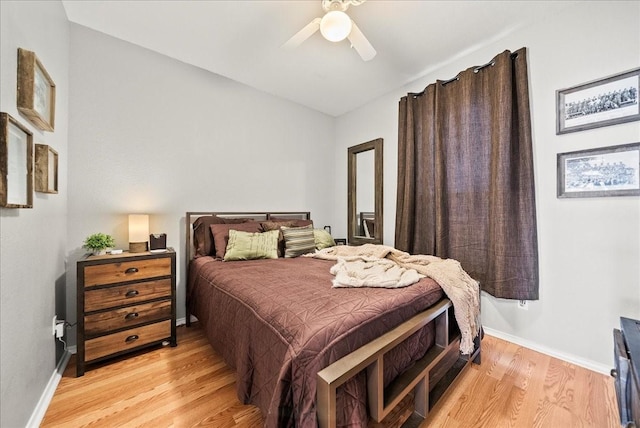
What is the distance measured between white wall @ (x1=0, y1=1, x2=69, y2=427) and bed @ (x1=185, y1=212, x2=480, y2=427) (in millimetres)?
894

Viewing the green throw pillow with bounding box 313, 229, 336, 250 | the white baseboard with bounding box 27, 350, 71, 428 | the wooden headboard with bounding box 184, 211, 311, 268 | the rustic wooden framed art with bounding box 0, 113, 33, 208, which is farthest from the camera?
the green throw pillow with bounding box 313, 229, 336, 250

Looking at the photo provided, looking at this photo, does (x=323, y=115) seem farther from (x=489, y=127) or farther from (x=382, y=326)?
(x=382, y=326)

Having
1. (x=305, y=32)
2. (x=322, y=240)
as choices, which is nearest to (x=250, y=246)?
(x=322, y=240)

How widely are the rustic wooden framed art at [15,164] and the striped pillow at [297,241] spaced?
1835mm

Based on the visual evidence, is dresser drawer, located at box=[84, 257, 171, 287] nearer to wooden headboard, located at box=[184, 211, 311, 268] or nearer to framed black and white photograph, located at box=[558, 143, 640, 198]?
wooden headboard, located at box=[184, 211, 311, 268]

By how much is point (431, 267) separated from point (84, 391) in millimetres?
2464

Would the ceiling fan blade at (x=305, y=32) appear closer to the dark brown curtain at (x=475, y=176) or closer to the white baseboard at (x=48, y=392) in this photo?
the dark brown curtain at (x=475, y=176)

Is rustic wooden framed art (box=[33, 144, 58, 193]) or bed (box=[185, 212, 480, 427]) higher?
rustic wooden framed art (box=[33, 144, 58, 193])

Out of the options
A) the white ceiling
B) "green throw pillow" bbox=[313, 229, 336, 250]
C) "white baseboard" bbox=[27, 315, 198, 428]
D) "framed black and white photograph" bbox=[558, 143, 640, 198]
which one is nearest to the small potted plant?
"white baseboard" bbox=[27, 315, 198, 428]

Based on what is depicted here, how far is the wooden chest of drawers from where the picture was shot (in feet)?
5.76

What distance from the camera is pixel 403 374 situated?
1.31 m

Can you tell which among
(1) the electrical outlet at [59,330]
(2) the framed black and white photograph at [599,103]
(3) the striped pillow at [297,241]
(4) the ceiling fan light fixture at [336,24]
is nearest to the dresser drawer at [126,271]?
(1) the electrical outlet at [59,330]

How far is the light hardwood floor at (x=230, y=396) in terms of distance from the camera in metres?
1.38

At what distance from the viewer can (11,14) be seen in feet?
3.66
